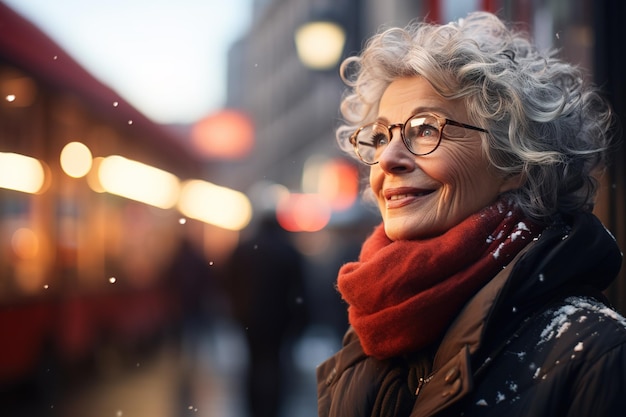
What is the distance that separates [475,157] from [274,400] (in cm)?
448

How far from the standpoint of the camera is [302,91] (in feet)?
99.5

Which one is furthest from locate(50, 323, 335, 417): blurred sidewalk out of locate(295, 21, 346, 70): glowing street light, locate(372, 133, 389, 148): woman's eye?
locate(372, 133, 389, 148): woman's eye

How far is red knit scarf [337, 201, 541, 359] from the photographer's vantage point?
1.91m

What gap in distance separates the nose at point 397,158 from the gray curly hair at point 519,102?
18cm

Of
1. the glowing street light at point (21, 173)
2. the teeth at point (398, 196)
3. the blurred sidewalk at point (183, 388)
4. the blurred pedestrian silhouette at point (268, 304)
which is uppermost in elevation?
the glowing street light at point (21, 173)

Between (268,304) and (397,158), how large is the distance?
3863 mm

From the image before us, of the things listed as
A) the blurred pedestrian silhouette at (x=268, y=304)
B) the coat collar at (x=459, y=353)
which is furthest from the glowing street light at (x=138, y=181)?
the coat collar at (x=459, y=353)

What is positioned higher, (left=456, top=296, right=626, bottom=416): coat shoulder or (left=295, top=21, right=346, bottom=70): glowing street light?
(left=295, top=21, right=346, bottom=70): glowing street light

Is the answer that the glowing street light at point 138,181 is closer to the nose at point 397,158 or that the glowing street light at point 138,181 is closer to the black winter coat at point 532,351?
the nose at point 397,158

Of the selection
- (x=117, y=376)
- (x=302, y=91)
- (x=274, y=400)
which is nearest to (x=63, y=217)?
(x=117, y=376)

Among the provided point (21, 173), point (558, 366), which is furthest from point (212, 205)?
point (558, 366)

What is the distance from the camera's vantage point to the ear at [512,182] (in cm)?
206

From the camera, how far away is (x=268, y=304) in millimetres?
5770

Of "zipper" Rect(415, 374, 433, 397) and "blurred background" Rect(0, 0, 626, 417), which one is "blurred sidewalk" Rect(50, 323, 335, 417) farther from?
"zipper" Rect(415, 374, 433, 397)
